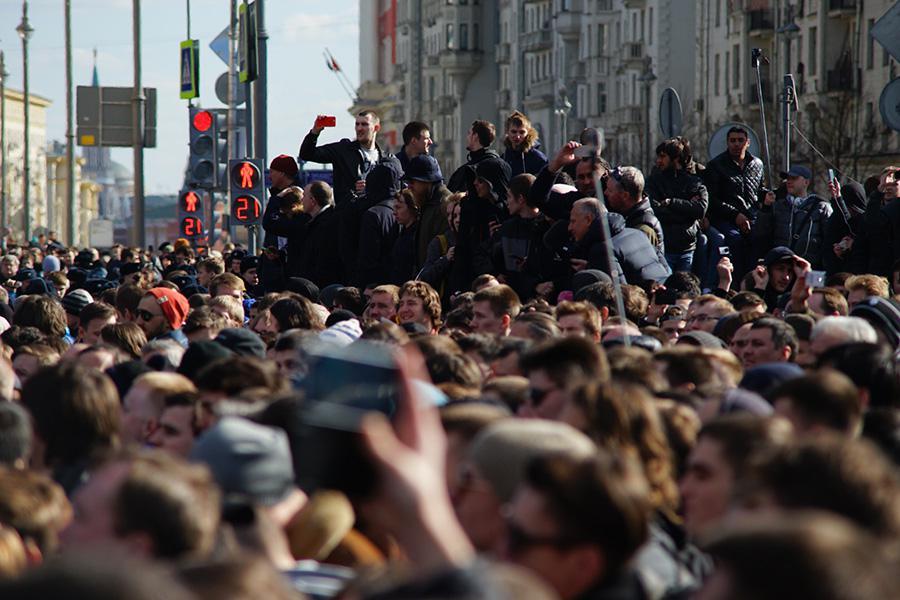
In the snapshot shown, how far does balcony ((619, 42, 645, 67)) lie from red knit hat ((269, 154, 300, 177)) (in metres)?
59.1

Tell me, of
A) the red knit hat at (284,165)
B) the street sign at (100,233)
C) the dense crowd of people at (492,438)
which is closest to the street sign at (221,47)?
the red knit hat at (284,165)

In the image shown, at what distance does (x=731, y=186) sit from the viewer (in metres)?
17.0

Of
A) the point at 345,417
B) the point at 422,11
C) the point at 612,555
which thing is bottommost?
the point at 612,555

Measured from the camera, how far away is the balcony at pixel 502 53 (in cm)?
10669

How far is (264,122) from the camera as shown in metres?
24.6

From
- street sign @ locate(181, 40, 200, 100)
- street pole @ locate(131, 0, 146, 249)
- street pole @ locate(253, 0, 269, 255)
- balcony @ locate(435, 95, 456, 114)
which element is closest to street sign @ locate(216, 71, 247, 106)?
street sign @ locate(181, 40, 200, 100)

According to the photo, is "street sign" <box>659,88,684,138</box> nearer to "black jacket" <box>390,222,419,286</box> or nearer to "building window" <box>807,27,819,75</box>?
"black jacket" <box>390,222,419,286</box>

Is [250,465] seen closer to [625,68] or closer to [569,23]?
[625,68]

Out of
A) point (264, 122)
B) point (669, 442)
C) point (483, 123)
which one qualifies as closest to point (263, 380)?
point (669, 442)

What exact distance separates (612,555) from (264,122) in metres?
20.8

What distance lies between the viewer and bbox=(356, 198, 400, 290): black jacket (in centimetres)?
1648

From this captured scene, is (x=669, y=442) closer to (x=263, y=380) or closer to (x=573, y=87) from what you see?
(x=263, y=380)

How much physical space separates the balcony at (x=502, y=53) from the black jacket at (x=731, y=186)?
90012 mm

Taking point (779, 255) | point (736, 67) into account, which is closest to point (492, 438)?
point (779, 255)
